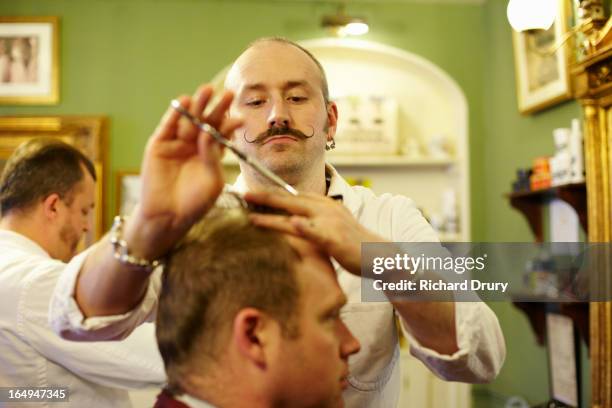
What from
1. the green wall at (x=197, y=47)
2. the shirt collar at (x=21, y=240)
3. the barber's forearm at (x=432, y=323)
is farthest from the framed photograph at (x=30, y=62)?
the barber's forearm at (x=432, y=323)

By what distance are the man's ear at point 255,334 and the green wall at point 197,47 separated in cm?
290

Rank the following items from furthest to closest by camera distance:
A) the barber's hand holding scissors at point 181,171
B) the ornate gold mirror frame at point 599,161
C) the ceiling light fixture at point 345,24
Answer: the ceiling light fixture at point 345,24 → the ornate gold mirror frame at point 599,161 → the barber's hand holding scissors at point 181,171

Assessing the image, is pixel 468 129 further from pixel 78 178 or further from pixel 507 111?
pixel 78 178

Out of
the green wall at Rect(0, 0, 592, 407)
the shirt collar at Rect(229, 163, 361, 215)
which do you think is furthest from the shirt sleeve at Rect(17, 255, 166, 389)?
the green wall at Rect(0, 0, 592, 407)

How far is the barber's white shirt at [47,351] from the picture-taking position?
52.0 inches

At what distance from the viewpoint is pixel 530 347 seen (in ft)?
9.64

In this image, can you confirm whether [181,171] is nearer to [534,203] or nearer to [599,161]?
[599,161]

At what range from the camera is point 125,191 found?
3.54 metres

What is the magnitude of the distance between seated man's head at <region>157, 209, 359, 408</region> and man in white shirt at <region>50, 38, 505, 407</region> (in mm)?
42

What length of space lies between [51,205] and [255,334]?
992 mm

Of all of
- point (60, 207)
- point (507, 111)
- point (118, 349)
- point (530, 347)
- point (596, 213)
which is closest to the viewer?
point (118, 349)

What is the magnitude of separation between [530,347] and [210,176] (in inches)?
101

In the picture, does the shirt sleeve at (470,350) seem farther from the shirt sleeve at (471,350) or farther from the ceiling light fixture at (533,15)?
the ceiling light fixture at (533,15)

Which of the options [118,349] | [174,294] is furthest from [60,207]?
[174,294]
